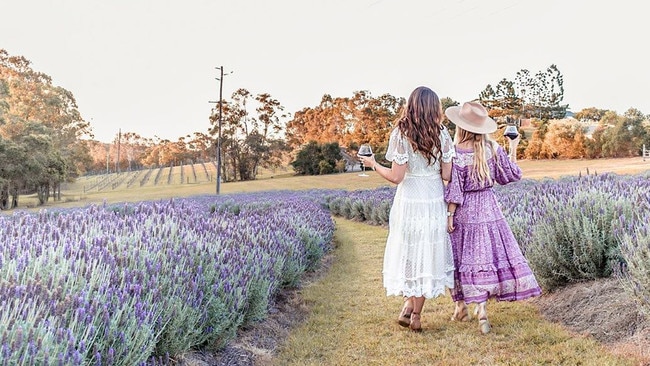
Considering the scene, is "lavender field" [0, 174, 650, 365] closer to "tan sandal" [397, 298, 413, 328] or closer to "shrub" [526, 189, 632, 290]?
"shrub" [526, 189, 632, 290]

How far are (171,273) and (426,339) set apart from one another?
6.73ft

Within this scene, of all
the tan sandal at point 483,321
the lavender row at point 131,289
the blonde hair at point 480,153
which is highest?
the blonde hair at point 480,153

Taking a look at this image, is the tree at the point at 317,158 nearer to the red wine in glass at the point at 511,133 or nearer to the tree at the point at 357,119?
the tree at the point at 357,119

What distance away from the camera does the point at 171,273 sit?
2.75m

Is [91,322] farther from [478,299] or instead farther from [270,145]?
[270,145]

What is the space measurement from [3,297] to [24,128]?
113 ft

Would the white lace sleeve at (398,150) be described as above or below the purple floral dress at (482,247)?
above

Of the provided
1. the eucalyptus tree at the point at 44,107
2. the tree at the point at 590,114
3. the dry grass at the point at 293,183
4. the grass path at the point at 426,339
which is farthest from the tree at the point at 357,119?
the grass path at the point at 426,339

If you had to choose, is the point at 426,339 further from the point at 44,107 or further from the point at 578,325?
the point at 44,107

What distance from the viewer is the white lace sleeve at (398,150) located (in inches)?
140

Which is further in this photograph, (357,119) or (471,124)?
(357,119)

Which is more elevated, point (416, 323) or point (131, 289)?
point (131, 289)

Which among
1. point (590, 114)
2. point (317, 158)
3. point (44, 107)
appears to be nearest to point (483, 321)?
point (317, 158)

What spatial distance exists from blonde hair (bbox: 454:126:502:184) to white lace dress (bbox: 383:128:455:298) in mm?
205
